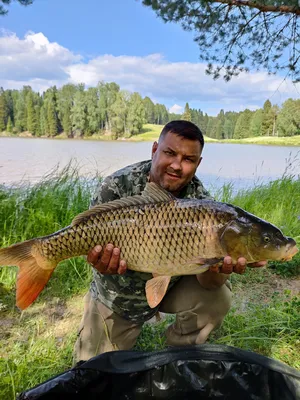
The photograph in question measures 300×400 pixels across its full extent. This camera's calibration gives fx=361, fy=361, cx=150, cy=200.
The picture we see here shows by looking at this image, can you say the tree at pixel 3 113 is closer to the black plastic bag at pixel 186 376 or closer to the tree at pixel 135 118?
the tree at pixel 135 118

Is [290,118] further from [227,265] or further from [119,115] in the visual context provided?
[227,265]

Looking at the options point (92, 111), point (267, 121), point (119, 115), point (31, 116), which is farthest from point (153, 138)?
point (31, 116)

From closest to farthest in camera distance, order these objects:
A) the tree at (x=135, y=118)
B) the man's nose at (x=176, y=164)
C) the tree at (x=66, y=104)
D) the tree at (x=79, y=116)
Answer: the man's nose at (x=176, y=164), the tree at (x=79, y=116), the tree at (x=135, y=118), the tree at (x=66, y=104)

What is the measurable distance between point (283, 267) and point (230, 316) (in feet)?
2.77

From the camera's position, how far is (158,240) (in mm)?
1157

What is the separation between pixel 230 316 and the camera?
1923mm

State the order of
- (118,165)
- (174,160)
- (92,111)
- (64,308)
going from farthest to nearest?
1. (92,111)
2. (118,165)
3. (64,308)
4. (174,160)

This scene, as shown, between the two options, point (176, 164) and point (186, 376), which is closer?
point (186, 376)

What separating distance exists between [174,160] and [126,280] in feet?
1.71

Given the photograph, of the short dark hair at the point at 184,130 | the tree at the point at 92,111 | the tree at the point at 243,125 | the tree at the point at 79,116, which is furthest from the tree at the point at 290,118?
the short dark hair at the point at 184,130

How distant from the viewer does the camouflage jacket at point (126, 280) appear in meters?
1.46

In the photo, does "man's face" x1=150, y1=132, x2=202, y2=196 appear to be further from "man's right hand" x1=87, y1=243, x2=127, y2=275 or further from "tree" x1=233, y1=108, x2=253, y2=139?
"tree" x1=233, y1=108, x2=253, y2=139

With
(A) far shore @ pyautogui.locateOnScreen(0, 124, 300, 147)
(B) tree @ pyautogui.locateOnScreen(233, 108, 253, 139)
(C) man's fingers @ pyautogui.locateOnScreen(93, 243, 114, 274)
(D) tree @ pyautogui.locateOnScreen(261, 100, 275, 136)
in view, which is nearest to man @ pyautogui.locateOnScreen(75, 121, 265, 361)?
(C) man's fingers @ pyautogui.locateOnScreen(93, 243, 114, 274)

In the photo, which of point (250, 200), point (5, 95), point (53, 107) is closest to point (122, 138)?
point (53, 107)
